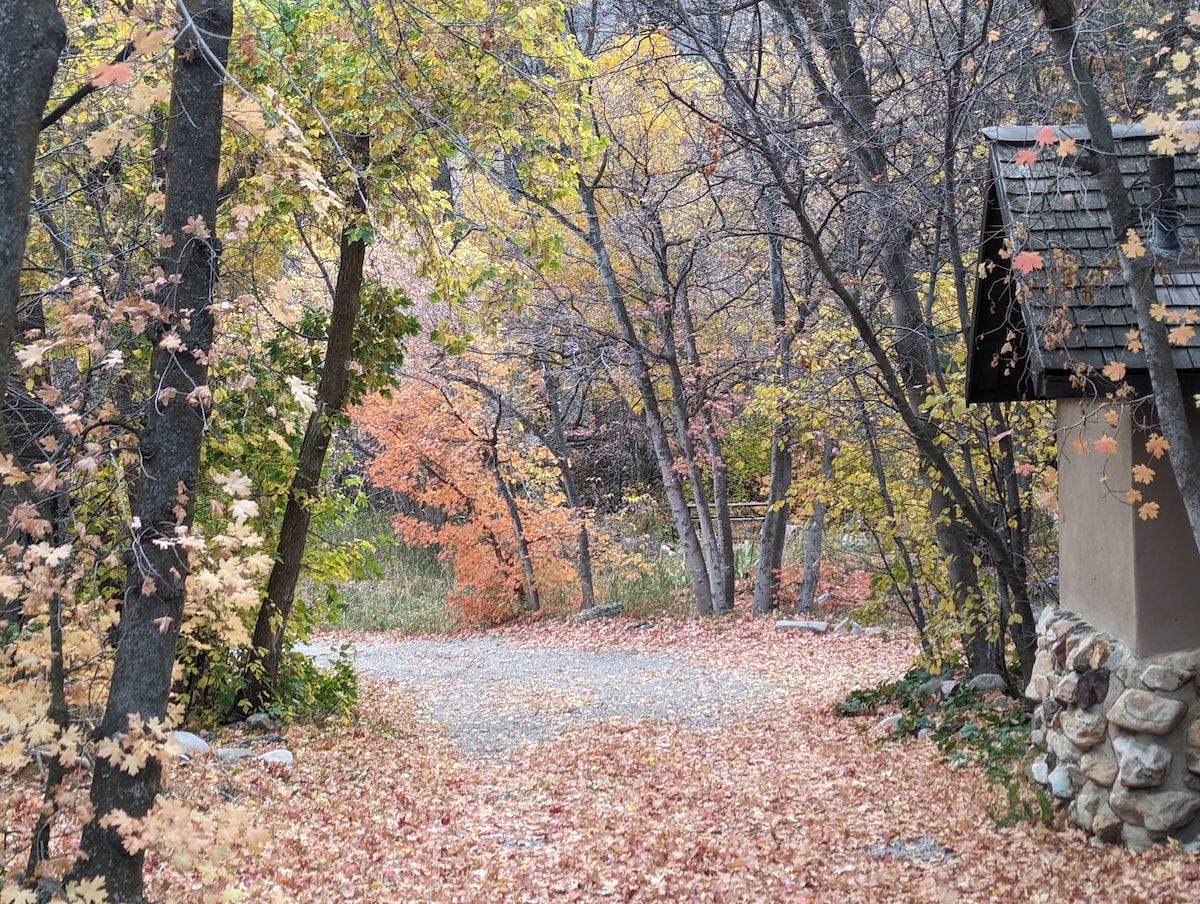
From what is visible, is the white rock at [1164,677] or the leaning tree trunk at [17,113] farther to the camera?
the white rock at [1164,677]

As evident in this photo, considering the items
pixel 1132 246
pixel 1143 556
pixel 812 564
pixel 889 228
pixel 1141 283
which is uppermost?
pixel 889 228

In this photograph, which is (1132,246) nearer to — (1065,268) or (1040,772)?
(1065,268)

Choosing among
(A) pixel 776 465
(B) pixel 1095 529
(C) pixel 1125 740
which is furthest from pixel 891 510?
(A) pixel 776 465

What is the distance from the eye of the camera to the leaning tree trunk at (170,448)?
3797 mm

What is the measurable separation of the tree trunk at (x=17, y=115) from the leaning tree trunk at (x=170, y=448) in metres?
Result: 0.54

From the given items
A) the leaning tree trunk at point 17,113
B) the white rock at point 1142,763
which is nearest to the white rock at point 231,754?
the leaning tree trunk at point 17,113

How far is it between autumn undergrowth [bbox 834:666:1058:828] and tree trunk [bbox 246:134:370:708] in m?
5.15

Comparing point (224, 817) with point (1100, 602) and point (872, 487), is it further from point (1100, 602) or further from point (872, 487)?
point (872, 487)

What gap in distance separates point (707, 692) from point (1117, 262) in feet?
25.5

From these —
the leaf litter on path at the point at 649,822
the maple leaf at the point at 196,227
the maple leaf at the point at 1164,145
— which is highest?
the maple leaf at the point at 1164,145

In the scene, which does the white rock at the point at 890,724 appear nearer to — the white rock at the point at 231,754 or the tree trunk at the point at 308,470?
the white rock at the point at 231,754

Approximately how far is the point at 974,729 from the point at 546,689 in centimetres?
605

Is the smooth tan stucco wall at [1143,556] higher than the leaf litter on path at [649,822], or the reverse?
the smooth tan stucco wall at [1143,556]

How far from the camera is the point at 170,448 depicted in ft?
13.0
